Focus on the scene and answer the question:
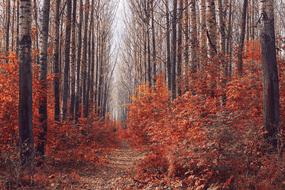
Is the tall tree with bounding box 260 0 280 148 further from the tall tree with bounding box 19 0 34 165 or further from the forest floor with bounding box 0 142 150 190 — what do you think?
the tall tree with bounding box 19 0 34 165

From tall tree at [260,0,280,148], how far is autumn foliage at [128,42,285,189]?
1.04 ft

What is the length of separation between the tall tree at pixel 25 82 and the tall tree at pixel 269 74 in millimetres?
5640

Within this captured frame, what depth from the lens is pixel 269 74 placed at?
29.5ft

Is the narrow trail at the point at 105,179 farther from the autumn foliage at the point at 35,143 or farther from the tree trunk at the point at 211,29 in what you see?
the tree trunk at the point at 211,29

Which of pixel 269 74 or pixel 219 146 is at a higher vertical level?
pixel 269 74

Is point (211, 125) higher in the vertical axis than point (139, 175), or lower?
higher

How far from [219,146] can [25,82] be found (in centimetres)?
499

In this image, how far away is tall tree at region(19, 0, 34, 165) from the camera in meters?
9.57

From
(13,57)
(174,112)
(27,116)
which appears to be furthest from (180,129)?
(13,57)

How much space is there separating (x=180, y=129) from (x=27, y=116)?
3935mm

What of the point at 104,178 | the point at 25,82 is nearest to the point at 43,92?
the point at 25,82

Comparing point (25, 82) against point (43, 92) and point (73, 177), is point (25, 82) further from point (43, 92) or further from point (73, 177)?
point (73, 177)

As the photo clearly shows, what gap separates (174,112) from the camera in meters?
12.5

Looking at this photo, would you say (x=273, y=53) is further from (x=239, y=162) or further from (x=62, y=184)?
(x=62, y=184)
